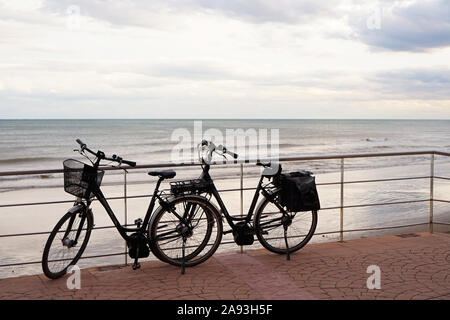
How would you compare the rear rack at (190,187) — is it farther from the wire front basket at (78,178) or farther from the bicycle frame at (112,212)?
the wire front basket at (78,178)

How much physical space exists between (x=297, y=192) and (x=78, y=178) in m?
2.00

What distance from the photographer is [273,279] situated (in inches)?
161

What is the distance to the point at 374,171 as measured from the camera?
56.1 ft

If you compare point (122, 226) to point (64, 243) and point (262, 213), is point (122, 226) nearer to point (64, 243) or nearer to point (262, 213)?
point (64, 243)

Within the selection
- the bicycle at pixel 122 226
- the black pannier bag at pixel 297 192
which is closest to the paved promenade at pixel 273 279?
the bicycle at pixel 122 226

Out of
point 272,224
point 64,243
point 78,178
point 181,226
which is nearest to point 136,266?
point 181,226

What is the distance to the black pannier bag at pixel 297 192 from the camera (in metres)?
4.58

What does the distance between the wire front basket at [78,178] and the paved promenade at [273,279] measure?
2.52ft

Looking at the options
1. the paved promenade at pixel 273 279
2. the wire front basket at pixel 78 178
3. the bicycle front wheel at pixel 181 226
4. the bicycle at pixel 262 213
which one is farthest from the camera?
the bicycle at pixel 262 213

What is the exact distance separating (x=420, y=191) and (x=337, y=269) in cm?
820

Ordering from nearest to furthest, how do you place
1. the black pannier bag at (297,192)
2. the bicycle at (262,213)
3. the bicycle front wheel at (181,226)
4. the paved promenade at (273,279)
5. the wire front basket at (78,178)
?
the paved promenade at (273,279)
the wire front basket at (78,178)
the bicycle front wheel at (181,226)
the bicycle at (262,213)
the black pannier bag at (297,192)

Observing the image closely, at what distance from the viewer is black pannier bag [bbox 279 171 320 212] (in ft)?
15.0
